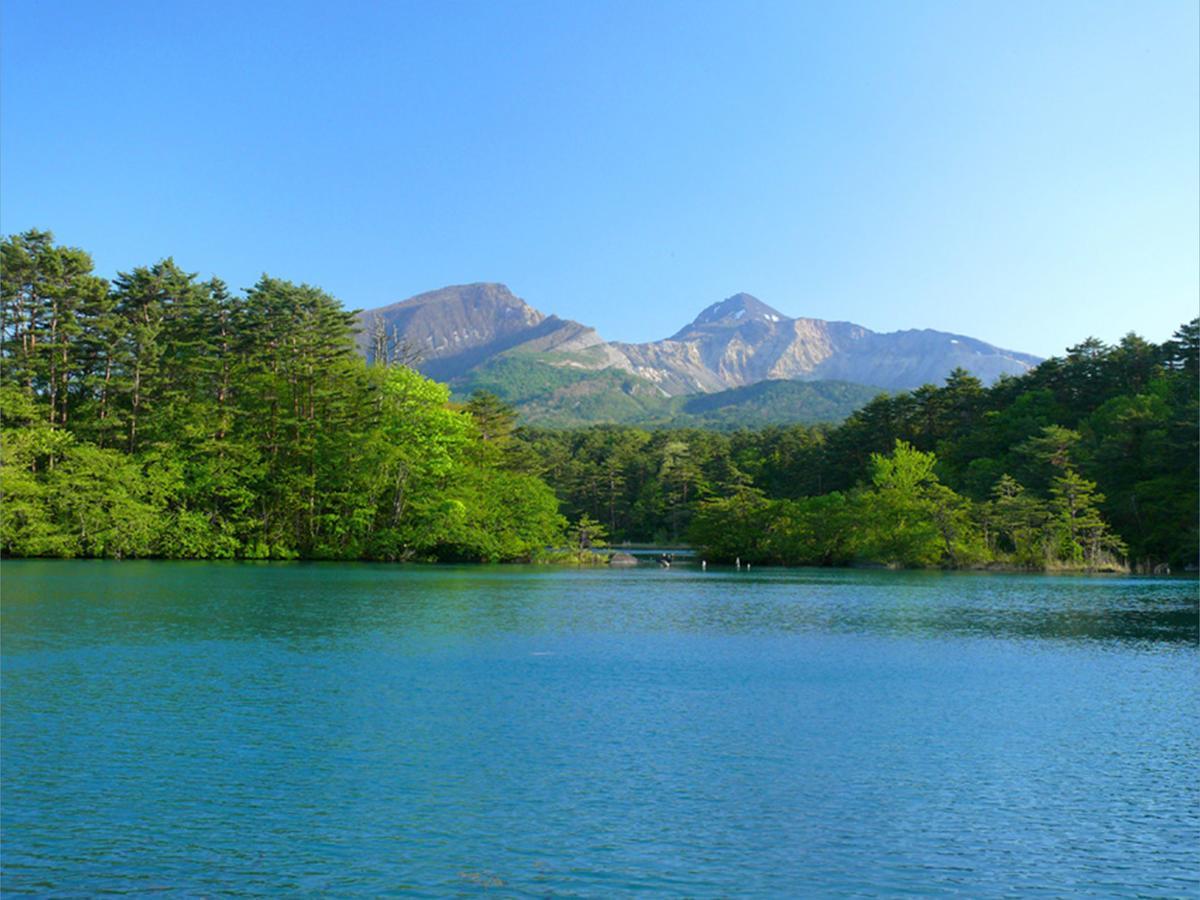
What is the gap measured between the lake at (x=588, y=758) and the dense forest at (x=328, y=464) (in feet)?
93.8

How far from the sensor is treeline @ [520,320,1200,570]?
50969mm

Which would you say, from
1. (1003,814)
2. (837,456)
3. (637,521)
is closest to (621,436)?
(637,521)

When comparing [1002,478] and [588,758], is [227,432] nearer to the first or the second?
[1002,478]

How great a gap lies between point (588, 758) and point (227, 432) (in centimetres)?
4739

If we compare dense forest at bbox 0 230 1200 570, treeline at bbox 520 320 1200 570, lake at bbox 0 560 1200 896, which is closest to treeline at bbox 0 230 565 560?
dense forest at bbox 0 230 1200 570

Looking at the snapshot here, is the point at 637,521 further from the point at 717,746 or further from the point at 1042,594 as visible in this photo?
the point at 717,746

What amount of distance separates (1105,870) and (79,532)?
49.3m

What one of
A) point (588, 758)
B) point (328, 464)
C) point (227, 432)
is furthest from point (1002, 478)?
point (588, 758)

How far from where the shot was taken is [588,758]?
11.0 m

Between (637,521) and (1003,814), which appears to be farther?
(637,521)

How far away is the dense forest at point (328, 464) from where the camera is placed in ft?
160

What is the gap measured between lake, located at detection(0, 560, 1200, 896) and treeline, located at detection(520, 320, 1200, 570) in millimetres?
30364

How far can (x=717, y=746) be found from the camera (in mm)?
11641

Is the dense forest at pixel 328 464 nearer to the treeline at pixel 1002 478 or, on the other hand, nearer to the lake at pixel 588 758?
the treeline at pixel 1002 478
